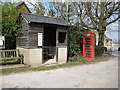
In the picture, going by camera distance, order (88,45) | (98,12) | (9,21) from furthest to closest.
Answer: (98,12) → (88,45) → (9,21)

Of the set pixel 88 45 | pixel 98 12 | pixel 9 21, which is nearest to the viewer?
pixel 9 21

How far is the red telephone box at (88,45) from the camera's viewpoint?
34.7 feet

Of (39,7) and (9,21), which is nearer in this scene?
(9,21)

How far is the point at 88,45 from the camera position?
35.1ft

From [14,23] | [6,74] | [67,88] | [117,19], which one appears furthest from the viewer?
[117,19]

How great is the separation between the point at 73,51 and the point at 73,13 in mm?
6050

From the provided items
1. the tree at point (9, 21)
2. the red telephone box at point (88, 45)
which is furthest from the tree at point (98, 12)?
the tree at point (9, 21)

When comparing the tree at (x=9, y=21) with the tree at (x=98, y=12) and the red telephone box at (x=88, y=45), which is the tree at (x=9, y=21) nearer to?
the red telephone box at (x=88, y=45)

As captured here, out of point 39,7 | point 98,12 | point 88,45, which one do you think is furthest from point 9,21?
point 98,12

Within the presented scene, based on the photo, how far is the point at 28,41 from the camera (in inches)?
288

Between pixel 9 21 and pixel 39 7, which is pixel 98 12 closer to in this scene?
pixel 39 7

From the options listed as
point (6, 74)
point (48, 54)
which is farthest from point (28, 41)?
point (48, 54)

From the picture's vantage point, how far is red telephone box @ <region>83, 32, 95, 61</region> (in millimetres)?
10584

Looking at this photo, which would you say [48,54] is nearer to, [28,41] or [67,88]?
[28,41]
